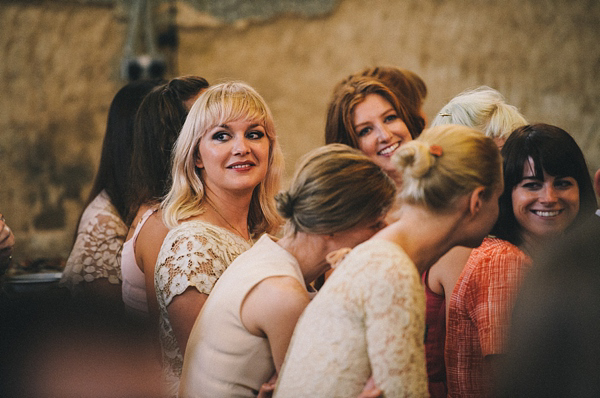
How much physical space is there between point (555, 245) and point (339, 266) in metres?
0.55

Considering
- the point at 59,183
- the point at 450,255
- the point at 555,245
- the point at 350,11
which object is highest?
the point at 350,11

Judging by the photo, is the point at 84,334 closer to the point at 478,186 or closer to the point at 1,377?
the point at 1,377

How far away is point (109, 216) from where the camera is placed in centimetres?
329

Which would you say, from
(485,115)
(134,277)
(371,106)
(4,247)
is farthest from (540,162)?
(4,247)

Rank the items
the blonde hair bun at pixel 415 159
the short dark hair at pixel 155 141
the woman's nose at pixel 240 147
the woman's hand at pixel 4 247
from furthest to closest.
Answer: the short dark hair at pixel 155 141, the woman's nose at pixel 240 147, the woman's hand at pixel 4 247, the blonde hair bun at pixel 415 159

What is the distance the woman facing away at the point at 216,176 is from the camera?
246cm

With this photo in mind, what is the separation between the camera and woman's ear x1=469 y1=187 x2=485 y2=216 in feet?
6.08

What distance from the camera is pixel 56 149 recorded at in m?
4.95

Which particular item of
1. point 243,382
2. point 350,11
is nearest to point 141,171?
point 243,382

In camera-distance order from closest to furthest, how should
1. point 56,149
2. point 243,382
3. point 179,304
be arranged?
1. point 243,382
2. point 179,304
3. point 56,149


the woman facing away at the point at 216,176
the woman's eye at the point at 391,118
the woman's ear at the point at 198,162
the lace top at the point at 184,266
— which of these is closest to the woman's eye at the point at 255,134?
the woman facing away at the point at 216,176

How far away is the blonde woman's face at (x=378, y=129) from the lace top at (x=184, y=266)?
0.98 meters

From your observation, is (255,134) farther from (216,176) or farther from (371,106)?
(371,106)

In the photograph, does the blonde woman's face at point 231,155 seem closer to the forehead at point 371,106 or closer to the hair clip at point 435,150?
the forehead at point 371,106
